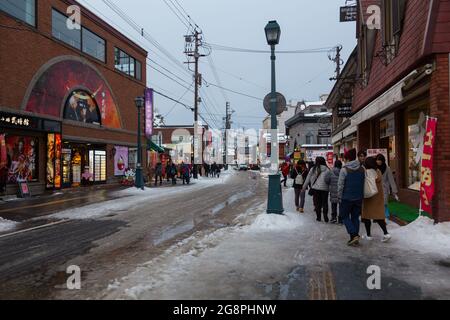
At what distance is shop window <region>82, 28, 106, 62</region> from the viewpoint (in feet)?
87.7

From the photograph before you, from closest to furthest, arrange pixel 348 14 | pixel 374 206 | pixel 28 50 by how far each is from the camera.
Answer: pixel 374 206, pixel 28 50, pixel 348 14

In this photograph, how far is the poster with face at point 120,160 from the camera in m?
30.8

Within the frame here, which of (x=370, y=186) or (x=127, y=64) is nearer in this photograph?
(x=370, y=186)

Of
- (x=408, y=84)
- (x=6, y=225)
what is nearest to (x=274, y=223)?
(x=408, y=84)

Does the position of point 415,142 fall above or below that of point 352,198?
above

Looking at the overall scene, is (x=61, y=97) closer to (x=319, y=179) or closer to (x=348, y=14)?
(x=348, y=14)

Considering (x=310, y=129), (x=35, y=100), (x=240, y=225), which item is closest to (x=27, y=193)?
(x=35, y=100)

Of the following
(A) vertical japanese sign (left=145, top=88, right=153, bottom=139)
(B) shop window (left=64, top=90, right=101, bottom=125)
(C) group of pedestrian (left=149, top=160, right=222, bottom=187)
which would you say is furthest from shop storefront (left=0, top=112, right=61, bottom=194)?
(A) vertical japanese sign (left=145, top=88, right=153, bottom=139)

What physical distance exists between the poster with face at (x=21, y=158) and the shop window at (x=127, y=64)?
12.6 meters

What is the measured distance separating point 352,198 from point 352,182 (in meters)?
0.31

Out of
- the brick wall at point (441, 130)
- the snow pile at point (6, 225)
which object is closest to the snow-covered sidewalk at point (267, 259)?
the brick wall at point (441, 130)

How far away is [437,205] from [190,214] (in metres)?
6.79

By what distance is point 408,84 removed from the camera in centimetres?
993

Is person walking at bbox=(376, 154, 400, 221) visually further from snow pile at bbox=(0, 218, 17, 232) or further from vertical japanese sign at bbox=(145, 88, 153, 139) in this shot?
vertical japanese sign at bbox=(145, 88, 153, 139)
